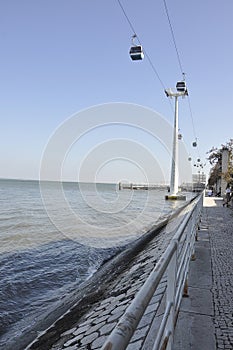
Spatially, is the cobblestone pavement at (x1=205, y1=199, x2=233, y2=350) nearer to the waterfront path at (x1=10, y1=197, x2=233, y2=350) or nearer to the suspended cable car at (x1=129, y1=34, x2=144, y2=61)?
the waterfront path at (x1=10, y1=197, x2=233, y2=350)

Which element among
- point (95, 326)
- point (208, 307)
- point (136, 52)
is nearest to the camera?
point (208, 307)

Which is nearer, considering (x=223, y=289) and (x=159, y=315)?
(x=159, y=315)

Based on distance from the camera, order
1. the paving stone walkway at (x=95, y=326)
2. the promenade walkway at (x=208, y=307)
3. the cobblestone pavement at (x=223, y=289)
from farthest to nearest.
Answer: the paving stone walkway at (x=95, y=326), the cobblestone pavement at (x=223, y=289), the promenade walkway at (x=208, y=307)

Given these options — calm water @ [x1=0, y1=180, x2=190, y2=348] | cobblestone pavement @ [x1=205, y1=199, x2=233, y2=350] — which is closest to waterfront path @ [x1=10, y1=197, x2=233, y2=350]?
cobblestone pavement @ [x1=205, y1=199, x2=233, y2=350]

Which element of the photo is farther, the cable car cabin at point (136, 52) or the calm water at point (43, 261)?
the cable car cabin at point (136, 52)

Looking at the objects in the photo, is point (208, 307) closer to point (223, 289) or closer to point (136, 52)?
point (223, 289)

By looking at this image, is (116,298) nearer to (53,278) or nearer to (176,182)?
(53,278)

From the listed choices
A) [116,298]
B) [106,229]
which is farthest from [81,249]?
[116,298]

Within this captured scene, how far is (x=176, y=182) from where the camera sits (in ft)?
111

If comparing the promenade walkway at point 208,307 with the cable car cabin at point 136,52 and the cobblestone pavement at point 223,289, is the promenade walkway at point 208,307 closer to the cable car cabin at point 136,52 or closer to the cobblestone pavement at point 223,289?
the cobblestone pavement at point 223,289

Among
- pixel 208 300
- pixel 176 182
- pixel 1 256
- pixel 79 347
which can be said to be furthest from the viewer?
pixel 176 182

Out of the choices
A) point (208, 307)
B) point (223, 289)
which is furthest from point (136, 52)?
point (208, 307)

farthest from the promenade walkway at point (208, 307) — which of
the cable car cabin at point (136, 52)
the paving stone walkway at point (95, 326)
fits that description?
the cable car cabin at point (136, 52)

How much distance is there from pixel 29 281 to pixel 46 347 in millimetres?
3213
